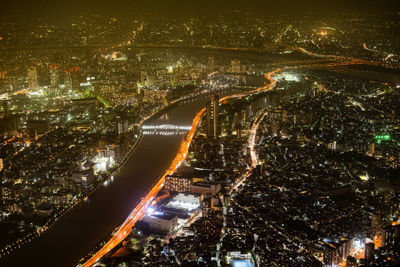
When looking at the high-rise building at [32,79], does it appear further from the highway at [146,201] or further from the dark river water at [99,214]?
the dark river water at [99,214]

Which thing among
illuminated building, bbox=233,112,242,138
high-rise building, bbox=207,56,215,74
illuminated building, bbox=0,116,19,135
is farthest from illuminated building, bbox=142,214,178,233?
high-rise building, bbox=207,56,215,74

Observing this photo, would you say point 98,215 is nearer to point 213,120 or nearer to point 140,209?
point 140,209

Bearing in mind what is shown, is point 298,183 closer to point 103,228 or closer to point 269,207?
point 269,207

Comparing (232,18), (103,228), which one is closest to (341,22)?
(232,18)

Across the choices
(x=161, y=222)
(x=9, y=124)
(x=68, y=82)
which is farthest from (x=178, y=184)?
(x=68, y=82)

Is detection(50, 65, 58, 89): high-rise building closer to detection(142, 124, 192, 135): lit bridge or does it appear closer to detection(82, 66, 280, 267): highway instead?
detection(142, 124, 192, 135): lit bridge

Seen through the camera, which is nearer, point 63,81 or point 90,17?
point 63,81

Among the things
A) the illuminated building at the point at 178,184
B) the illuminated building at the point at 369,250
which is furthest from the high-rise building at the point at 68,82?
the illuminated building at the point at 369,250

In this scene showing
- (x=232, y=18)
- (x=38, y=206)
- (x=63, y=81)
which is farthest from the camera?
(x=232, y=18)
